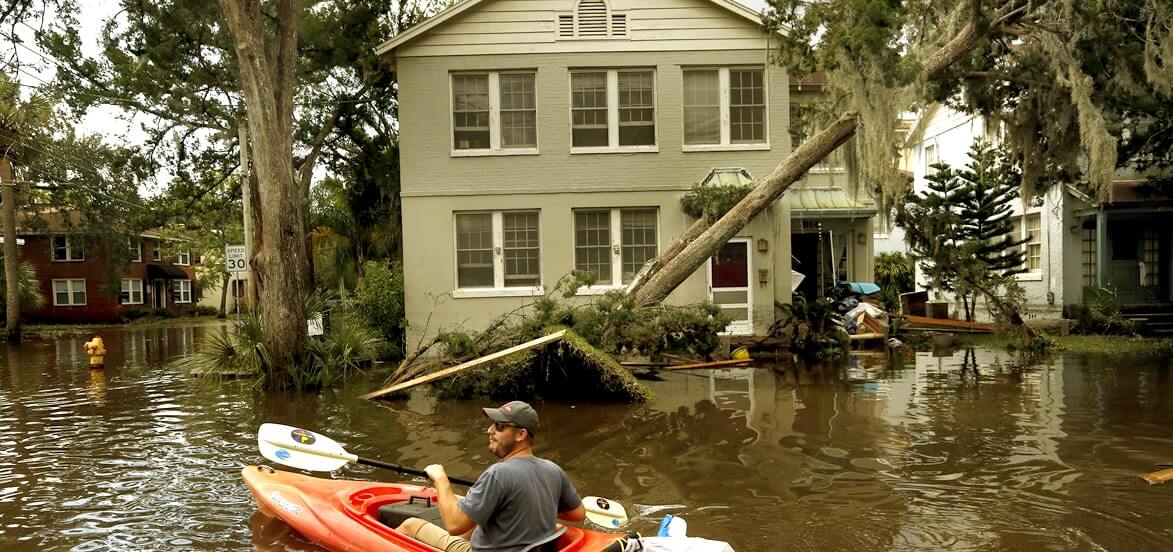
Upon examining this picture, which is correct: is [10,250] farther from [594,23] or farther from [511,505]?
[511,505]

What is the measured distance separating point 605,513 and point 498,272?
12830 millimetres

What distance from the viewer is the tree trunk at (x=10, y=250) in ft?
95.7

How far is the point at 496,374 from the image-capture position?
41.3ft

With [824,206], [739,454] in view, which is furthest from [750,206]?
[739,454]

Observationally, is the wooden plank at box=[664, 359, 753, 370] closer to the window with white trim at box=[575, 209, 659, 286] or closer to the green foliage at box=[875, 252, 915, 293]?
the window with white trim at box=[575, 209, 659, 286]

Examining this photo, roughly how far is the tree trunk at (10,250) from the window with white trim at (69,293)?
12.3 m

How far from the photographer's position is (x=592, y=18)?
59.8 feet

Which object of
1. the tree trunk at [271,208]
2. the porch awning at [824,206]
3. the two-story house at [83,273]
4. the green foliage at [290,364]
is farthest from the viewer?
the two-story house at [83,273]

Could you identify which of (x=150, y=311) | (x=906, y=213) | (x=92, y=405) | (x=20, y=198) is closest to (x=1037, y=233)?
(x=906, y=213)

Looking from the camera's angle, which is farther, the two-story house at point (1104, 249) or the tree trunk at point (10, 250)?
the tree trunk at point (10, 250)

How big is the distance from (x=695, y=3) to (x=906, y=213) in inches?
257

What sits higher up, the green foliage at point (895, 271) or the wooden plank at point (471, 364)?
the green foliage at point (895, 271)

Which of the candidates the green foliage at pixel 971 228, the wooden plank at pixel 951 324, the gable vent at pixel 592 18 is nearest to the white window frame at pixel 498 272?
the gable vent at pixel 592 18

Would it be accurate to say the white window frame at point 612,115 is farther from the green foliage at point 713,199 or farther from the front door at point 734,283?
the front door at point 734,283
